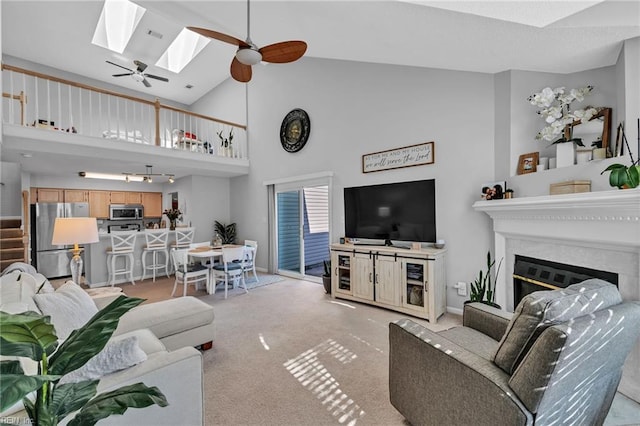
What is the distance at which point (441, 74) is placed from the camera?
362 cm

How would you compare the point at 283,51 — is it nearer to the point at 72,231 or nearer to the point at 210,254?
the point at 72,231

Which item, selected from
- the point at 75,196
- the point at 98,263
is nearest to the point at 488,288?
the point at 98,263

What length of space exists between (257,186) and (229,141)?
133 centimetres

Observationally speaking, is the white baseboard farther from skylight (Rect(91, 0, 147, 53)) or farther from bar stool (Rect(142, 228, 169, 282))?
skylight (Rect(91, 0, 147, 53))

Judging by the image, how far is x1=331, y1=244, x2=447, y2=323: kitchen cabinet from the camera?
3355 mm

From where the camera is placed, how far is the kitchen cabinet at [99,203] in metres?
7.21

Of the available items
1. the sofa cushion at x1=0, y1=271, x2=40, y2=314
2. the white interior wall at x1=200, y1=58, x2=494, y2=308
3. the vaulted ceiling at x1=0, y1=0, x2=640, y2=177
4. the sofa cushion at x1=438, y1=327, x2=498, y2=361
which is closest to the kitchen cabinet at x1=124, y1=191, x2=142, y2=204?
the vaulted ceiling at x1=0, y1=0, x2=640, y2=177

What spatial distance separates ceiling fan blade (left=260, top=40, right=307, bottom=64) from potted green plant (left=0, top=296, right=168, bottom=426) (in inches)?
99.3

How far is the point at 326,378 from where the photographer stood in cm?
228

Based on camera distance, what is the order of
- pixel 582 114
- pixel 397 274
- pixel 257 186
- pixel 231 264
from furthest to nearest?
pixel 257 186 < pixel 231 264 < pixel 397 274 < pixel 582 114

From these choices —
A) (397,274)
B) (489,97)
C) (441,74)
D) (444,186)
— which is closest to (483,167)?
(444,186)

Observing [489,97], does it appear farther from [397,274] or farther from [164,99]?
[164,99]

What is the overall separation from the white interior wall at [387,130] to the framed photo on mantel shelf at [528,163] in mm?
304

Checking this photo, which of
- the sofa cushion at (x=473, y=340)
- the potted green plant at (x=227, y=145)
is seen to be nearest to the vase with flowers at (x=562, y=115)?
the sofa cushion at (x=473, y=340)
